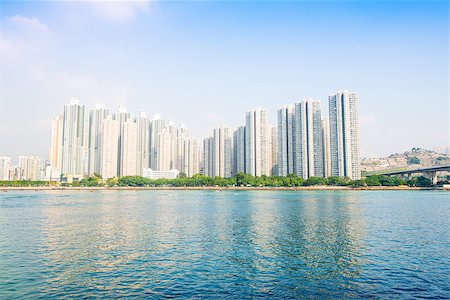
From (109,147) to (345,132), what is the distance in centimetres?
11056

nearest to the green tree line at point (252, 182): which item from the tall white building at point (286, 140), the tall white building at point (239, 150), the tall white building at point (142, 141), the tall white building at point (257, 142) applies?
the tall white building at point (286, 140)

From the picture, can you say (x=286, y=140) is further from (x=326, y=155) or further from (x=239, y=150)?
(x=239, y=150)

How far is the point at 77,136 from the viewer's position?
538ft

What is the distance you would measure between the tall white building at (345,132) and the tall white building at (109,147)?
102 metres

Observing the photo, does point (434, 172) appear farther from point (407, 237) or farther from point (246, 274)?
point (246, 274)

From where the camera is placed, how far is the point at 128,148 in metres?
170

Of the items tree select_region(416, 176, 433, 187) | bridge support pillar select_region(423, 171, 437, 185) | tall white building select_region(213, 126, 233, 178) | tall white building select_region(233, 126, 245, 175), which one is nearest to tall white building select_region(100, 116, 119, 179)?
tall white building select_region(213, 126, 233, 178)

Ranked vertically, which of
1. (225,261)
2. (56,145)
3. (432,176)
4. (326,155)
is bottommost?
(225,261)

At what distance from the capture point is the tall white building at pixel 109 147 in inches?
6403

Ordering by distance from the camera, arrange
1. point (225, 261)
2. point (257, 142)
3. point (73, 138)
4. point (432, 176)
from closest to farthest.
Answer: point (225, 261) → point (432, 176) → point (257, 142) → point (73, 138)

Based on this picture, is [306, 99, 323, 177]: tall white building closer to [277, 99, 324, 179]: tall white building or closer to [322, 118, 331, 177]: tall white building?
[277, 99, 324, 179]: tall white building

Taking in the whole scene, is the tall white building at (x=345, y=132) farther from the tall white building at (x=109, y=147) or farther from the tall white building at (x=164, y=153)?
the tall white building at (x=109, y=147)

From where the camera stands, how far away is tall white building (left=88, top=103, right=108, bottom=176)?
175500 mm

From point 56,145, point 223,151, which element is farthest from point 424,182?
point 56,145
